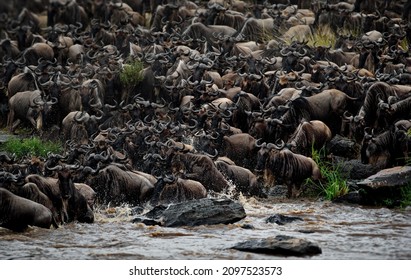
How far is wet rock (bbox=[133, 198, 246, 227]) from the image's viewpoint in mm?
15773

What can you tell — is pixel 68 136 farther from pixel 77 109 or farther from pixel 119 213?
pixel 119 213

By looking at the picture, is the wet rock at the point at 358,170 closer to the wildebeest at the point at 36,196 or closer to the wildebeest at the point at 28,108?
the wildebeest at the point at 36,196

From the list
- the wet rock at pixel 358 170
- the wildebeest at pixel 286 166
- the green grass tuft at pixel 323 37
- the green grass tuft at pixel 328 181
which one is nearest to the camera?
the green grass tuft at pixel 328 181

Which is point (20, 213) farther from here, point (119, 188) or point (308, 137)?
point (308, 137)

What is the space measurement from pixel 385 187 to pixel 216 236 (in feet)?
10.1

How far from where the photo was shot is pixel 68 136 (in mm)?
21078

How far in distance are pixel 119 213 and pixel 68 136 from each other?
465 centimetres

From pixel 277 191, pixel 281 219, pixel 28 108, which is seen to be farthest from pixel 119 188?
pixel 28 108

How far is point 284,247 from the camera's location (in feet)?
45.2

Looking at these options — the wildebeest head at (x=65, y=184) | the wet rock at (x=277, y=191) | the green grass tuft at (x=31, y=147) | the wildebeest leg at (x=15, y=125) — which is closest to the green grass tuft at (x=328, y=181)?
the wet rock at (x=277, y=191)

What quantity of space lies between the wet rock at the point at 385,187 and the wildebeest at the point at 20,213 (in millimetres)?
4756

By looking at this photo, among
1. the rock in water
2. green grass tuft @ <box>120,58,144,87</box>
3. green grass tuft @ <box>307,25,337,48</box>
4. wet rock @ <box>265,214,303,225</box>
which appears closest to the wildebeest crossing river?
wet rock @ <box>265,214,303,225</box>

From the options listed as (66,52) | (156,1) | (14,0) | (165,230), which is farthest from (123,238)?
(14,0)

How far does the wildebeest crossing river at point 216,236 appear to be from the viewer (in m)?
14.0
